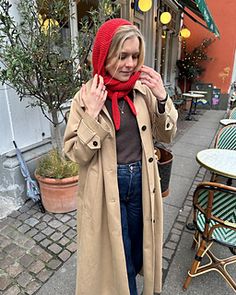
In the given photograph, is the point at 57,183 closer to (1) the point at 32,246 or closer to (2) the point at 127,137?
(1) the point at 32,246

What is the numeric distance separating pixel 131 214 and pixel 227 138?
Result: 6.91 feet

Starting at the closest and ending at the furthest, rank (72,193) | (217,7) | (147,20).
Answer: (72,193)
(147,20)
(217,7)

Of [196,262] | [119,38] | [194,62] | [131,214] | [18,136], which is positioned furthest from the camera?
[194,62]

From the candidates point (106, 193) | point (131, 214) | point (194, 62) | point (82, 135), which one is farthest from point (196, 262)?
point (194, 62)

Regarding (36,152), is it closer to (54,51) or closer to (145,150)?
(54,51)

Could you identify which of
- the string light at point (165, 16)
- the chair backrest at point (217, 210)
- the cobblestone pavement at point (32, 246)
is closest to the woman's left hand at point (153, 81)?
the chair backrest at point (217, 210)

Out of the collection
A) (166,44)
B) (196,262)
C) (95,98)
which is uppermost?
(166,44)

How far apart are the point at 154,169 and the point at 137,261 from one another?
70cm

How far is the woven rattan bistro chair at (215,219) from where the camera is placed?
1.61m

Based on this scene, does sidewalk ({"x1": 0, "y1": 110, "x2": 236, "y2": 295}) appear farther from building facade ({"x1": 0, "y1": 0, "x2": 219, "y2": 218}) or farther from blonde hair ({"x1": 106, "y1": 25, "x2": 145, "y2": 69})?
blonde hair ({"x1": 106, "y1": 25, "x2": 145, "y2": 69})

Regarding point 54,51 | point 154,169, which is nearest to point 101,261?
point 154,169

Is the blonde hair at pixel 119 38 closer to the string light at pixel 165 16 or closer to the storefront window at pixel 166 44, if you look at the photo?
the string light at pixel 165 16

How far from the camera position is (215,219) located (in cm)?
169

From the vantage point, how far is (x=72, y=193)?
9.05ft
